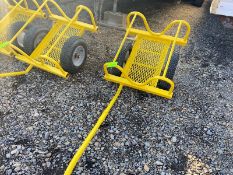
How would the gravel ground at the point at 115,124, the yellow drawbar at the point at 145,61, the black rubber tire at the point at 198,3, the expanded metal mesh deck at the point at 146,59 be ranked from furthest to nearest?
1. the black rubber tire at the point at 198,3
2. the expanded metal mesh deck at the point at 146,59
3. the yellow drawbar at the point at 145,61
4. the gravel ground at the point at 115,124

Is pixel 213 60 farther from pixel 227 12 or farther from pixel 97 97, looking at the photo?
pixel 97 97

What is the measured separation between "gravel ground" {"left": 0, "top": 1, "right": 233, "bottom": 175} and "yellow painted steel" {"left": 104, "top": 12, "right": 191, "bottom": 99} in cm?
27

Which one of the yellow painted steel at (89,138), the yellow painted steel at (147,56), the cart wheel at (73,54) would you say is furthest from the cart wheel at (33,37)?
the yellow painted steel at (89,138)

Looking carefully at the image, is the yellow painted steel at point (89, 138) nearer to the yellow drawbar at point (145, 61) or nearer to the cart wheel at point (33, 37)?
the yellow drawbar at point (145, 61)

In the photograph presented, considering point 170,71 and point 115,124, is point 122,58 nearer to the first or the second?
point 170,71

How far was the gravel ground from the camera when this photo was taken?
13.5 ft

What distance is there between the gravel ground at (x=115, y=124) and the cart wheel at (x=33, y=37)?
46 cm

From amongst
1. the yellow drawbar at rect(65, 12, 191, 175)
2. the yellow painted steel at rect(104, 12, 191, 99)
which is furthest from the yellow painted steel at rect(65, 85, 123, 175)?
the yellow painted steel at rect(104, 12, 191, 99)

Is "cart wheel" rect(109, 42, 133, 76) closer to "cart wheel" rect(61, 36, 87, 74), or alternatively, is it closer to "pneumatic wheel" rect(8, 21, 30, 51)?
"cart wheel" rect(61, 36, 87, 74)

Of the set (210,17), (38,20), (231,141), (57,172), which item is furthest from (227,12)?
(57,172)

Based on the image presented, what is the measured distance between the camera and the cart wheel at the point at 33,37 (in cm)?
579

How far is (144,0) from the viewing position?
1010 cm

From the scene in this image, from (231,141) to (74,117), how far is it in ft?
8.75

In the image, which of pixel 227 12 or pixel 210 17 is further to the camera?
pixel 210 17
